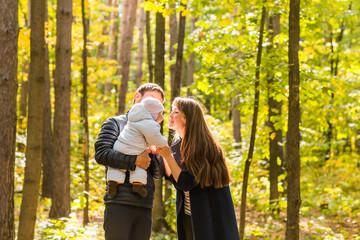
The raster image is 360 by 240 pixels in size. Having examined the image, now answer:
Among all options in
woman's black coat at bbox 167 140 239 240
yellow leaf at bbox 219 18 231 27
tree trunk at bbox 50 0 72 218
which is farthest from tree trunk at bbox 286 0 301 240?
tree trunk at bbox 50 0 72 218

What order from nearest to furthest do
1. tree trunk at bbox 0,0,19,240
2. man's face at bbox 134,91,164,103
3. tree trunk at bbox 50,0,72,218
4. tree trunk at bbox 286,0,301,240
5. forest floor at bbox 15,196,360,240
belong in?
man's face at bbox 134,91,164,103, tree trunk at bbox 0,0,19,240, tree trunk at bbox 286,0,301,240, forest floor at bbox 15,196,360,240, tree trunk at bbox 50,0,72,218

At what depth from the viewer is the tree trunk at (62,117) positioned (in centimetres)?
860

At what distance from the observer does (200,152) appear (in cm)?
347

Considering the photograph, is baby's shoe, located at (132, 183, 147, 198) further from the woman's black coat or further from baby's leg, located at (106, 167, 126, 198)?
the woman's black coat

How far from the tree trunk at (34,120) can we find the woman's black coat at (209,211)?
8.44ft

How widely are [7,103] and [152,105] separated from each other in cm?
184

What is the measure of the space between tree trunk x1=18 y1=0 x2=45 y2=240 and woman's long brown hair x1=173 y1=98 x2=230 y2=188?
2.52 metres

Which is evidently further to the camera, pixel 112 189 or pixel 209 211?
pixel 209 211

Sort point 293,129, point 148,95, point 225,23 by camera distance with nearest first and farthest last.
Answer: point 148,95
point 225,23
point 293,129

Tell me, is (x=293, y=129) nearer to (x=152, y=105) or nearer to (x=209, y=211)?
(x=209, y=211)

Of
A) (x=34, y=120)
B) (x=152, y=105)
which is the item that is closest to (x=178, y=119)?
(x=152, y=105)

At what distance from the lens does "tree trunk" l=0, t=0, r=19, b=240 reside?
4387 millimetres

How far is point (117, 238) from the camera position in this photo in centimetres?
330

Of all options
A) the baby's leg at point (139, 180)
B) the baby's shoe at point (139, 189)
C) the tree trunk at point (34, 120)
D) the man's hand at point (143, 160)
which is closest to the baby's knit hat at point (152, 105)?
the man's hand at point (143, 160)
